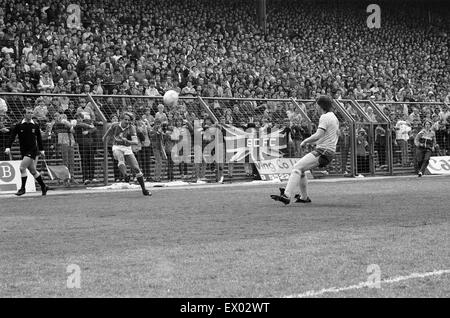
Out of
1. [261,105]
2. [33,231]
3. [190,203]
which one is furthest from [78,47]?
[33,231]

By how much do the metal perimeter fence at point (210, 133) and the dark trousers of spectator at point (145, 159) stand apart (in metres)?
0.03

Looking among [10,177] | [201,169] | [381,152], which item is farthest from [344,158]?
[10,177]

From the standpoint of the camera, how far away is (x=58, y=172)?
23.1 metres

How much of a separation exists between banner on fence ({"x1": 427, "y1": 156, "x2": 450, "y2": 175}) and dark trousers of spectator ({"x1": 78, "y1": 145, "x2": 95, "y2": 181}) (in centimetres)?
1329

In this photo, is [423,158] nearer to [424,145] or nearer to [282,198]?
[424,145]

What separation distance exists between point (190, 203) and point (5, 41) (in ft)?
43.6

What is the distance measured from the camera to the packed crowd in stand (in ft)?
84.1

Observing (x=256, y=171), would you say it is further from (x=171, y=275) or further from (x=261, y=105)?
(x=171, y=275)

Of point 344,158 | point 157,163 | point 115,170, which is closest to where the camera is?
point 115,170

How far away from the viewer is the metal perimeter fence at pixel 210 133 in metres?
23.2

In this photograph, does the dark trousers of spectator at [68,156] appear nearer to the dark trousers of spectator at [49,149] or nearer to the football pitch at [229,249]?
the dark trousers of spectator at [49,149]

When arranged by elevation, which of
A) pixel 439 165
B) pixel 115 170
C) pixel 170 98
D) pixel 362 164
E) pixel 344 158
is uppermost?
pixel 170 98

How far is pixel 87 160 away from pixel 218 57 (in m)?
12.1

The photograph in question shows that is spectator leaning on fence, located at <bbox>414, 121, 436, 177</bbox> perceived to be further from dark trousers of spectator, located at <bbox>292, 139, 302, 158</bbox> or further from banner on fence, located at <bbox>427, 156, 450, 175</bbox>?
dark trousers of spectator, located at <bbox>292, 139, 302, 158</bbox>
